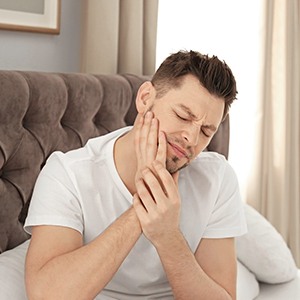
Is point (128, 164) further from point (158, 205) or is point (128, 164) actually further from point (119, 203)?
point (158, 205)

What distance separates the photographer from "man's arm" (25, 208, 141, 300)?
1573 mm

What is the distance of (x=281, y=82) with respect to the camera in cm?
337

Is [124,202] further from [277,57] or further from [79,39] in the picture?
[277,57]

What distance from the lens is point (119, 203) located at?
70.9 inches

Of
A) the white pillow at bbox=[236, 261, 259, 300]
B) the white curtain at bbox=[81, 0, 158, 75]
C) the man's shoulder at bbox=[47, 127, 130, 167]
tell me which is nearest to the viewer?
the man's shoulder at bbox=[47, 127, 130, 167]

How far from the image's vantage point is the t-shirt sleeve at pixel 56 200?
1668 mm

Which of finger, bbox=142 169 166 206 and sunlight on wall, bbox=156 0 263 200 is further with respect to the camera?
sunlight on wall, bbox=156 0 263 200

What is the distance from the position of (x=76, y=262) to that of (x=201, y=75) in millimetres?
556

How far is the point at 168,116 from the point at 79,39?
109cm

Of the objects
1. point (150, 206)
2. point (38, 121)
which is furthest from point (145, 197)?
point (38, 121)

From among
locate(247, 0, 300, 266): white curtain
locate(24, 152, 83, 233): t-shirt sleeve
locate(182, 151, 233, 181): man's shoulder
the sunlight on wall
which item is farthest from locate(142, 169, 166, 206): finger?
locate(247, 0, 300, 266): white curtain

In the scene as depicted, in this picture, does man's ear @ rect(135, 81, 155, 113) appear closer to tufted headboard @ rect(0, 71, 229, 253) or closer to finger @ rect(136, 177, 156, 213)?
finger @ rect(136, 177, 156, 213)

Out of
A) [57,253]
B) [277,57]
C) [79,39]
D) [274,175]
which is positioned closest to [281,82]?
[277,57]

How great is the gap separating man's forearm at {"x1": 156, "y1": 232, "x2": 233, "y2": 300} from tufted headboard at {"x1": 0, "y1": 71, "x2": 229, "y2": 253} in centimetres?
57
